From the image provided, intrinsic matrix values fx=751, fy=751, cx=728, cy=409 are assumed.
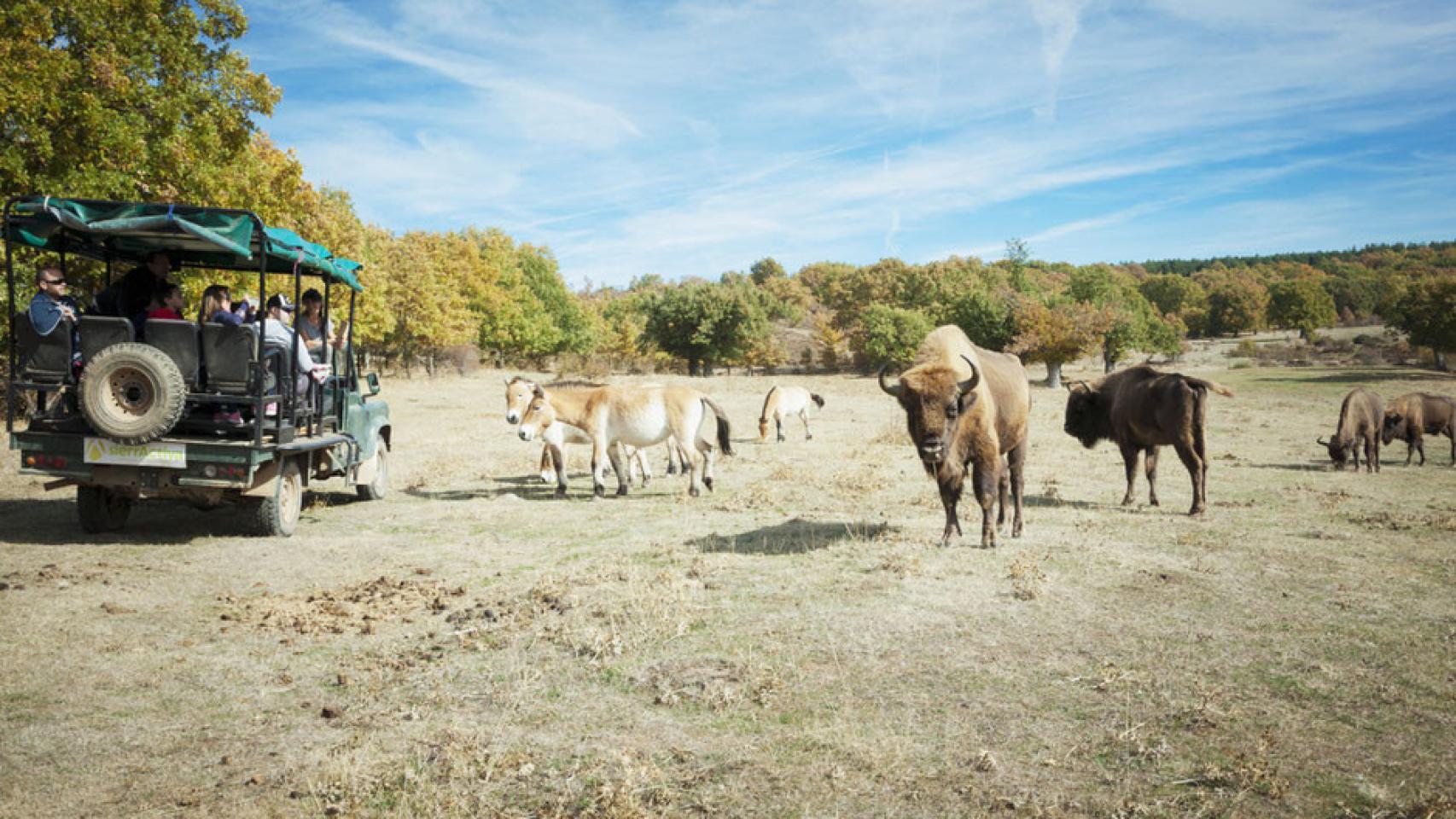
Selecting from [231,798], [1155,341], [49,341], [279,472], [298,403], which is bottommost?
[231,798]

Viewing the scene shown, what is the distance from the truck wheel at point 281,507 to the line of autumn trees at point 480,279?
11.1 meters

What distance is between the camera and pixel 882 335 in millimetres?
68500

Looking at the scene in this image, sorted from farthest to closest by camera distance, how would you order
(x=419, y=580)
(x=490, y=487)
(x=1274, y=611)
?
(x=490, y=487)
(x=419, y=580)
(x=1274, y=611)

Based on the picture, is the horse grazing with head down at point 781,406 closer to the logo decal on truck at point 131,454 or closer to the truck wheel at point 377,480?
the truck wheel at point 377,480

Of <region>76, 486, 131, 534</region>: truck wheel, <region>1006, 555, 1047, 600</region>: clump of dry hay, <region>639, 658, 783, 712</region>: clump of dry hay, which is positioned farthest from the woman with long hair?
<region>1006, 555, 1047, 600</region>: clump of dry hay

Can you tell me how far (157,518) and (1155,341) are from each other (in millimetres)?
78339

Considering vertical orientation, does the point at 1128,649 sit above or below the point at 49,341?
below

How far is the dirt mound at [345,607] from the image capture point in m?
6.68

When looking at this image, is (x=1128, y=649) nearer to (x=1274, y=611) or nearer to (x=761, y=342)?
(x=1274, y=611)

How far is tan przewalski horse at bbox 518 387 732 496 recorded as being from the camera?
13.6m

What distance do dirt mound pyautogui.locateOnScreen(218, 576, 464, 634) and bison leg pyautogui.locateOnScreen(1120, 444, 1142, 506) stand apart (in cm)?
1099

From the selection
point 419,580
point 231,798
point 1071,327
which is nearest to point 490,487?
point 419,580

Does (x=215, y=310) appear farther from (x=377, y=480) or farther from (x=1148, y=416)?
(x=1148, y=416)

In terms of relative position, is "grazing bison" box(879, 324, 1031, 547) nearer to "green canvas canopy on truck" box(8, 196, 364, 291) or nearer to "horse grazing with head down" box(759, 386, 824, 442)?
"green canvas canopy on truck" box(8, 196, 364, 291)
